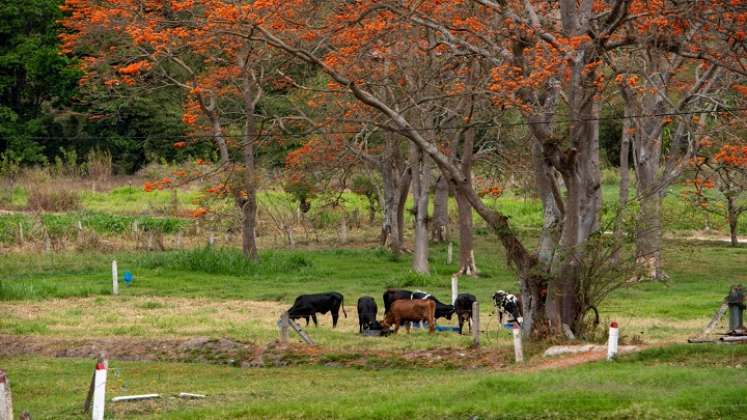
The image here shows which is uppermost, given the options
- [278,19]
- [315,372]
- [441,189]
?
[278,19]

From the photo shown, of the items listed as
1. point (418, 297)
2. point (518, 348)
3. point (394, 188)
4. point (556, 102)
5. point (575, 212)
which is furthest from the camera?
point (394, 188)

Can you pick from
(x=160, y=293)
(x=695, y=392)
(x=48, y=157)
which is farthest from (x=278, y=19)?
(x=48, y=157)

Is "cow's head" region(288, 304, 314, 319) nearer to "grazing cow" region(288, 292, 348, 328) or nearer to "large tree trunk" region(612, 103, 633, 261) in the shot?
"grazing cow" region(288, 292, 348, 328)

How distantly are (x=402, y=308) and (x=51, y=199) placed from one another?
102 feet

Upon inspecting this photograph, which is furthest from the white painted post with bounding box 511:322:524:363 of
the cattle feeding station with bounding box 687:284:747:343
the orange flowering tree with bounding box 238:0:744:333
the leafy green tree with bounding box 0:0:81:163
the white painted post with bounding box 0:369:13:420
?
the leafy green tree with bounding box 0:0:81:163

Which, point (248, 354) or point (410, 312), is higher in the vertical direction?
point (410, 312)

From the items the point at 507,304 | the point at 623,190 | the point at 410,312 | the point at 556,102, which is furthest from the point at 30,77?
the point at 556,102

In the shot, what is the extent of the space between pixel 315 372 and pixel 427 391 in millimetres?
4788

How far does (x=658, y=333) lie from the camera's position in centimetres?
2400

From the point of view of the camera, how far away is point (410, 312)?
25266 millimetres

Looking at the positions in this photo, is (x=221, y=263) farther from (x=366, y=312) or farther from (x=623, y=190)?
(x=366, y=312)

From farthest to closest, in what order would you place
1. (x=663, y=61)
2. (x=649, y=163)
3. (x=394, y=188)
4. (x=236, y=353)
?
(x=394, y=188), (x=649, y=163), (x=663, y=61), (x=236, y=353)

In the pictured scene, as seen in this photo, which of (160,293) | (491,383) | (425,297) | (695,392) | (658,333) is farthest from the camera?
(160,293)

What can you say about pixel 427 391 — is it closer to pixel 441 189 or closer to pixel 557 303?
pixel 557 303
